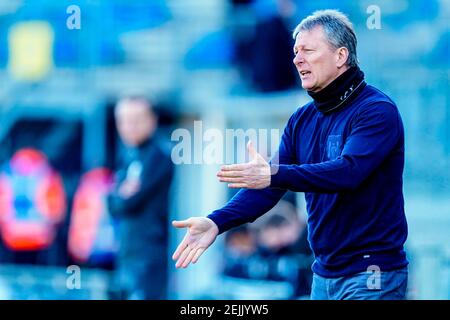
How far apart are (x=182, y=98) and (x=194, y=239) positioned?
6852 millimetres

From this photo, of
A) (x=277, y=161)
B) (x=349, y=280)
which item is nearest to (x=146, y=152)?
(x=277, y=161)

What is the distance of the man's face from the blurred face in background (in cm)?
303

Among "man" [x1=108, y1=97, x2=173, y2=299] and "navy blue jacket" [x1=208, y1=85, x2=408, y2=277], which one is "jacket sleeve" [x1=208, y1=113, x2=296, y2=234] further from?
"man" [x1=108, y1=97, x2=173, y2=299]

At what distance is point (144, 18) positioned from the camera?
39.5 feet

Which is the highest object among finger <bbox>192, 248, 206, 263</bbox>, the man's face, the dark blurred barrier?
the man's face

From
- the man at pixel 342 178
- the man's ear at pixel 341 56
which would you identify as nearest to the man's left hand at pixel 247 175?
the man at pixel 342 178

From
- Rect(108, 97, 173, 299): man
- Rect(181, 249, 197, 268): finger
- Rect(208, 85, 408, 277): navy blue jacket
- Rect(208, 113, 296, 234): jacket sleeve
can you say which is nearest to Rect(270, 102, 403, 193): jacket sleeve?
Rect(208, 85, 408, 277): navy blue jacket

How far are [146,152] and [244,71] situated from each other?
3.46 metres

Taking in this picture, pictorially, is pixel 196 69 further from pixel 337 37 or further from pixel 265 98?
pixel 337 37

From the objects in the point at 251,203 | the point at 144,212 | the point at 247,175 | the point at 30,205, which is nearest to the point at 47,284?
the point at 30,205

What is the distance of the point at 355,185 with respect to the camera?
473 cm

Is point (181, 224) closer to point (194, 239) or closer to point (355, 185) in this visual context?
point (194, 239)

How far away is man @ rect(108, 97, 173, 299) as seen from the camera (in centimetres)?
785

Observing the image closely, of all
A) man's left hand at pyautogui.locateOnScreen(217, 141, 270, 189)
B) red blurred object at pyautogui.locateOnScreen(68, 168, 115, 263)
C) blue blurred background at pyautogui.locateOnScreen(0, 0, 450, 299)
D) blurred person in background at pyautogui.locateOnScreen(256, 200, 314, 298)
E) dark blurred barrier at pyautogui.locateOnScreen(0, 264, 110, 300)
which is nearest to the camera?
man's left hand at pyautogui.locateOnScreen(217, 141, 270, 189)
